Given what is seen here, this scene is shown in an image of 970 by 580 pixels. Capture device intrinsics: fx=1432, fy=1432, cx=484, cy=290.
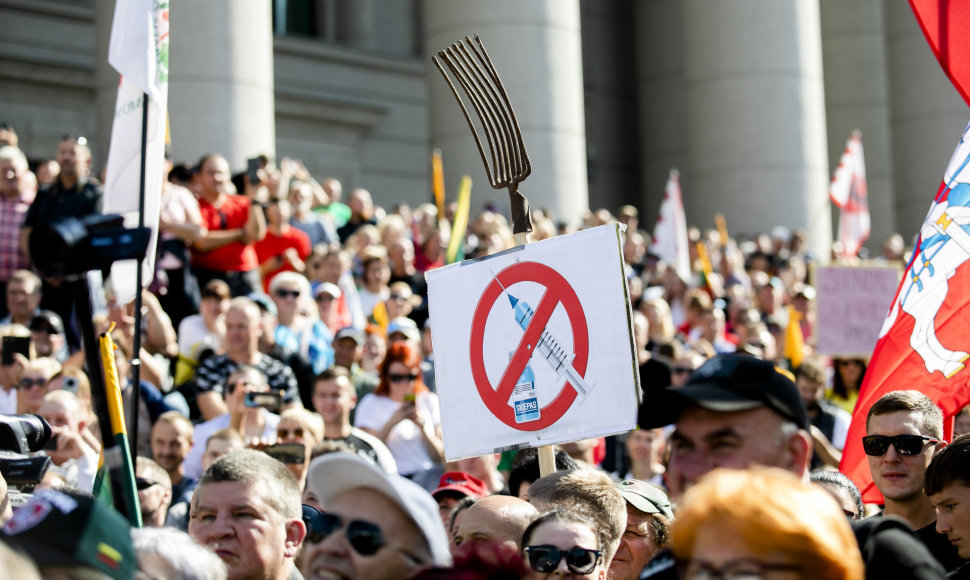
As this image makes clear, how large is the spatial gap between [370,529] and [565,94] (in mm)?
14929

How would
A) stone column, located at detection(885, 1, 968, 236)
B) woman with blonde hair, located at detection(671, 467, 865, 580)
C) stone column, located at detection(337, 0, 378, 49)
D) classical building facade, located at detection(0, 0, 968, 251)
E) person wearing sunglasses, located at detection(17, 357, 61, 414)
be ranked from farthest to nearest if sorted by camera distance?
1. stone column, located at detection(885, 1, 968, 236)
2. stone column, located at detection(337, 0, 378, 49)
3. classical building facade, located at detection(0, 0, 968, 251)
4. person wearing sunglasses, located at detection(17, 357, 61, 414)
5. woman with blonde hair, located at detection(671, 467, 865, 580)

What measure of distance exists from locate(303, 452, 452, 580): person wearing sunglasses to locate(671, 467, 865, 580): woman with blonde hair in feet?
2.13

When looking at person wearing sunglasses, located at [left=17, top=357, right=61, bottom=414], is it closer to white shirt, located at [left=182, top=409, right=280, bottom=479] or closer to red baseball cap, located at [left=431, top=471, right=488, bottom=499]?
white shirt, located at [left=182, top=409, right=280, bottom=479]

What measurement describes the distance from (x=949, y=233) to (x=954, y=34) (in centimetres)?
100

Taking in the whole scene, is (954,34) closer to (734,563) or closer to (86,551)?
(734,563)

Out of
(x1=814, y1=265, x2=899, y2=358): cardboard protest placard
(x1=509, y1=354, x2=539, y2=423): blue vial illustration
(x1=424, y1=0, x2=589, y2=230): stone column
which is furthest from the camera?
(x1=424, y1=0, x2=589, y2=230): stone column

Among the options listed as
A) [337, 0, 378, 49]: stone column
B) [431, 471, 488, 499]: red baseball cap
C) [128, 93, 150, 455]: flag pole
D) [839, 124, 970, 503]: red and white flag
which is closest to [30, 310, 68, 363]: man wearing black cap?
[128, 93, 150, 455]: flag pole

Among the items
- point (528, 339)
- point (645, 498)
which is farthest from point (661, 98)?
point (645, 498)

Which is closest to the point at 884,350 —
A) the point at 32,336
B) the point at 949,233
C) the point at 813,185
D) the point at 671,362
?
the point at 949,233

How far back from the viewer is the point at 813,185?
21359 mm

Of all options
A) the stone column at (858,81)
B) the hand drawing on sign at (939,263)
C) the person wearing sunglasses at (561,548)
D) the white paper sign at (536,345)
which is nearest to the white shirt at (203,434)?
the white paper sign at (536,345)

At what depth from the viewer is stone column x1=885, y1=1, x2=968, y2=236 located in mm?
26219

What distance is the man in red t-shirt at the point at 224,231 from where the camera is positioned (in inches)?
405

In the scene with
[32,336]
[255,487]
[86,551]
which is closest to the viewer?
[86,551]
